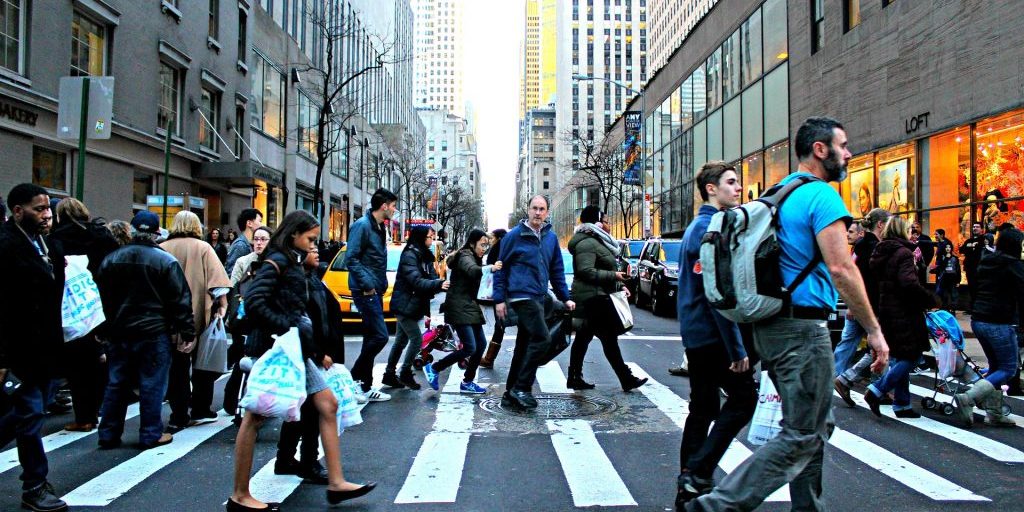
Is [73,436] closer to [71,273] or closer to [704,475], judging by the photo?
[71,273]

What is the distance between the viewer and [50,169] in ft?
53.8

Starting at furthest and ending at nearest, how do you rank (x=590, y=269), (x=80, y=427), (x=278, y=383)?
(x=590, y=269)
(x=80, y=427)
(x=278, y=383)

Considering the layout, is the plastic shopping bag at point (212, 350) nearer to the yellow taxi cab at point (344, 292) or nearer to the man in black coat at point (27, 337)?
the man in black coat at point (27, 337)

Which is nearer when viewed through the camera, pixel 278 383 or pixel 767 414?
pixel 767 414

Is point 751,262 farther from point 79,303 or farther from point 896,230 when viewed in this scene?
point 79,303

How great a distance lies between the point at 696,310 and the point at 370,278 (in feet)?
13.1

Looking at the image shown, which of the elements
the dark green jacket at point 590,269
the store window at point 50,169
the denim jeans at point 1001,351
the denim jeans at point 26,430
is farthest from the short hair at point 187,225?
the store window at point 50,169

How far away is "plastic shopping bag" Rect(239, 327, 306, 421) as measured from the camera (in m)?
4.04

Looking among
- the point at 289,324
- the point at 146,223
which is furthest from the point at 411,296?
the point at 289,324

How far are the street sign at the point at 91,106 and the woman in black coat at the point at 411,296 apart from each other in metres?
4.96

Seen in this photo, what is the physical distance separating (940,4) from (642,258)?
9090 mm

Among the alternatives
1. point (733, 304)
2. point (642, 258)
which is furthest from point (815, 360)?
point (642, 258)

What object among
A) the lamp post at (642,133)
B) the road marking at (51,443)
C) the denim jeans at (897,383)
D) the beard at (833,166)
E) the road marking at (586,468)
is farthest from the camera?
the lamp post at (642,133)

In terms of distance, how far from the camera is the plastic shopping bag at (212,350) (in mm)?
6523
